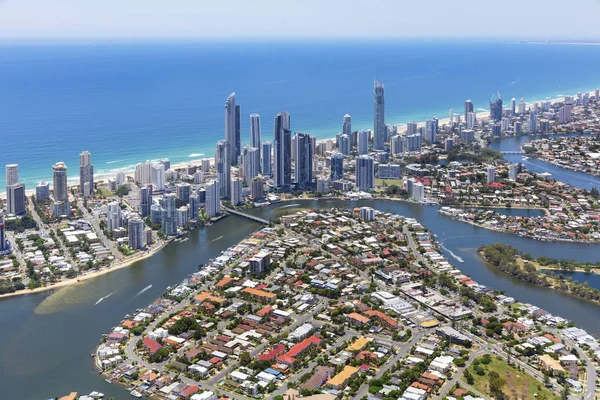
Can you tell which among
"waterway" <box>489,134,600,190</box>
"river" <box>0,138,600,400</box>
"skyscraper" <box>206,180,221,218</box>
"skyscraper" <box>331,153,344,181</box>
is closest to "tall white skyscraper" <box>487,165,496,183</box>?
"waterway" <box>489,134,600,190</box>

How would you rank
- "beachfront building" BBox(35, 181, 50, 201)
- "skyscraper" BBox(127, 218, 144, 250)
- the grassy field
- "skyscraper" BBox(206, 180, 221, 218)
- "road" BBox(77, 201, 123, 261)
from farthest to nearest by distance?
"beachfront building" BBox(35, 181, 50, 201) → "skyscraper" BBox(206, 180, 221, 218) → "skyscraper" BBox(127, 218, 144, 250) → "road" BBox(77, 201, 123, 261) → the grassy field

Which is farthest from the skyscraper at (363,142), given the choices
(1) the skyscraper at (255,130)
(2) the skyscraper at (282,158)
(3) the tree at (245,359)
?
(3) the tree at (245,359)

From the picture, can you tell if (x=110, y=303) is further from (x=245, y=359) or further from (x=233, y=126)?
(x=233, y=126)

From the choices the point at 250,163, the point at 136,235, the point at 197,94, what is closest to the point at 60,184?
the point at 136,235

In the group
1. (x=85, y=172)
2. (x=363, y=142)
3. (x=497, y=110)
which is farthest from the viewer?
(x=497, y=110)

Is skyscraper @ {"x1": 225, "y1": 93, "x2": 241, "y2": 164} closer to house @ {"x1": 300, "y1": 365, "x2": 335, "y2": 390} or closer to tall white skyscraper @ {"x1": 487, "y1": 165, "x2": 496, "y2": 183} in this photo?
tall white skyscraper @ {"x1": 487, "y1": 165, "x2": 496, "y2": 183}

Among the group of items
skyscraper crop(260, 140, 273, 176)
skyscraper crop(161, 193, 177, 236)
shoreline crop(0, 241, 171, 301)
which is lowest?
shoreline crop(0, 241, 171, 301)

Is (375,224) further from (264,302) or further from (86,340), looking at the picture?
(86,340)
